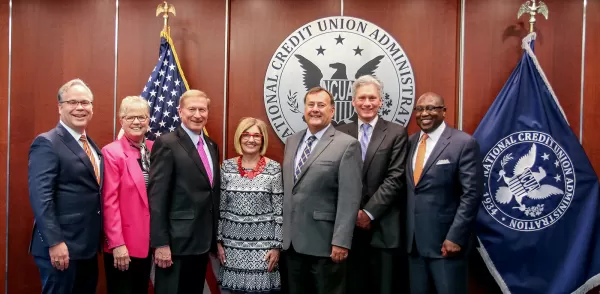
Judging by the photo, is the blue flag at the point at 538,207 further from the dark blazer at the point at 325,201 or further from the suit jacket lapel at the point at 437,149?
the dark blazer at the point at 325,201

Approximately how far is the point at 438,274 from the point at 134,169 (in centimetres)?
208

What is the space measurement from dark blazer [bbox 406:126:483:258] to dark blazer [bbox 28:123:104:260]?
204 cm

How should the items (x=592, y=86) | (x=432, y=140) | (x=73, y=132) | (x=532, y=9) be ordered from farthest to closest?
(x=592, y=86) < (x=532, y=9) < (x=432, y=140) < (x=73, y=132)

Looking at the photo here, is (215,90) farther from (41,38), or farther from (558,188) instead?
(558,188)

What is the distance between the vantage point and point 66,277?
2750 millimetres

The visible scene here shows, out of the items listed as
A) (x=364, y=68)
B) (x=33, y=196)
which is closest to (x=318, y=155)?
(x=364, y=68)

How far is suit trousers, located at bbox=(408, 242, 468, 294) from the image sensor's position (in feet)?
9.98

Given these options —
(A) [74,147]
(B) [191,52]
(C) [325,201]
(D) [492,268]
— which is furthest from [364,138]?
(A) [74,147]

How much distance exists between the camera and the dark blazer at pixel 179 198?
9.45 feet

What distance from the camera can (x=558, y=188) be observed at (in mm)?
3689

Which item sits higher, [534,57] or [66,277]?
[534,57]

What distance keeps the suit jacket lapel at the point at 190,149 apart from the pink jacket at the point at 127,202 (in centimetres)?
33

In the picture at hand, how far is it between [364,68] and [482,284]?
6.86 feet

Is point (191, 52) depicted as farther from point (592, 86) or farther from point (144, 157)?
point (592, 86)
